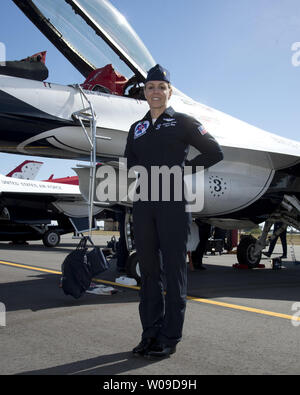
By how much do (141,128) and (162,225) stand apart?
0.73 metres

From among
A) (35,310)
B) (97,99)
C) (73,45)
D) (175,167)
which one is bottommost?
(35,310)

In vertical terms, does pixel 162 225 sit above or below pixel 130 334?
above

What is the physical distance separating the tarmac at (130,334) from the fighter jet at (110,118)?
1829 mm

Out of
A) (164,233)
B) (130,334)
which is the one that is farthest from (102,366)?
(164,233)

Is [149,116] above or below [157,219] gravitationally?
above

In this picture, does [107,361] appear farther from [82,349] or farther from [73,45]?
[73,45]

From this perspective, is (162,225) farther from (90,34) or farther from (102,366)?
(90,34)

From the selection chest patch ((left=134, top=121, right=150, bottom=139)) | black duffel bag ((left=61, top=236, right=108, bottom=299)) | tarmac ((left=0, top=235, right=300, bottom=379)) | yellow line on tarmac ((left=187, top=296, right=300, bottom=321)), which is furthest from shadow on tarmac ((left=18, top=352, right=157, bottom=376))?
yellow line on tarmac ((left=187, top=296, right=300, bottom=321))

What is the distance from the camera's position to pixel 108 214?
57.9 ft

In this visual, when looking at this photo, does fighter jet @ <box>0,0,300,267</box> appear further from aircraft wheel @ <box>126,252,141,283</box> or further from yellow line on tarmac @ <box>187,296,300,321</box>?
yellow line on tarmac @ <box>187,296,300,321</box>

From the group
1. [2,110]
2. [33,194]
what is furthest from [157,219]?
[33,194]

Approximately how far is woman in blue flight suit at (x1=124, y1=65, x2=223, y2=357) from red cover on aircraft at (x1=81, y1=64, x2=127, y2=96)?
312 cm

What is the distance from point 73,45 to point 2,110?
2.31 meters

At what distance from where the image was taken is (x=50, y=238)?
16016mm
